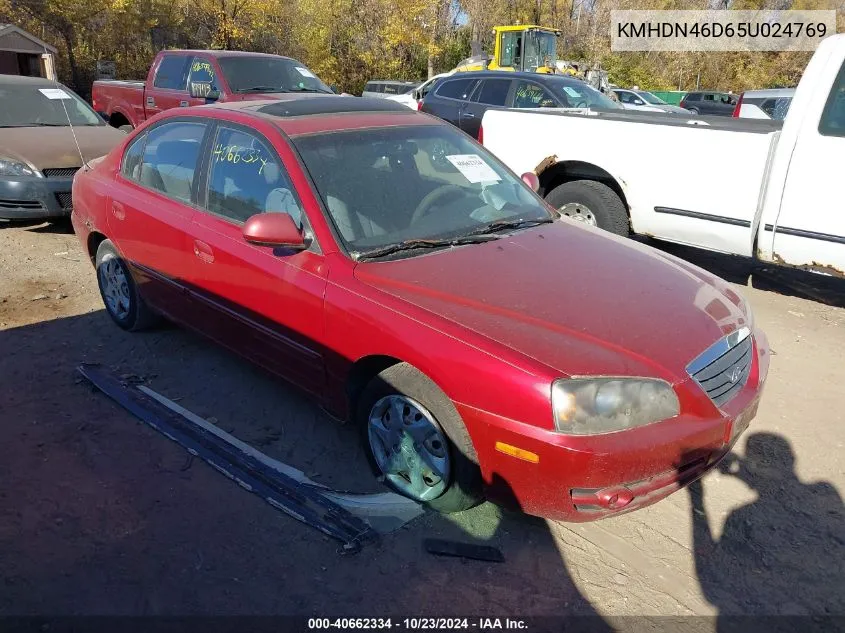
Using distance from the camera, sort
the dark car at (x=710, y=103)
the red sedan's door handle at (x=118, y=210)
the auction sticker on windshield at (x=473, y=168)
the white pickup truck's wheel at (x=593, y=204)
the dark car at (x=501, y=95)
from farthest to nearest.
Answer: the dark car at (x=710, y=103), the dark car at (x=501, y=95), the white pickup truck's wheel at (x=593, y=204), the red sedan's door handle at (x=118, y=210), the auction sticker on windshield at (x=473, y=168)

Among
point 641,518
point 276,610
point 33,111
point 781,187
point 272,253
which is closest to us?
point 276,610

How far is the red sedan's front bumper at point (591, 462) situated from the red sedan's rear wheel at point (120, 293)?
2927 mm

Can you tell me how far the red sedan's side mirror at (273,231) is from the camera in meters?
2.97

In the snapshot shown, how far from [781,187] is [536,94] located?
545 centimetres

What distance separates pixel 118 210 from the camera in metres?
4.33

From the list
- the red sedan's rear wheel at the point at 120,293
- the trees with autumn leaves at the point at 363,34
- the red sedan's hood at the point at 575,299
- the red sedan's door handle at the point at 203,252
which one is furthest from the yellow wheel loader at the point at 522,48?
the red sedan's hood at the point at 575,299

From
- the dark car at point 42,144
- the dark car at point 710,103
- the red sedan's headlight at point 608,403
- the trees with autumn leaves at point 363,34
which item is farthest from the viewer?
the dark car at point 710,103

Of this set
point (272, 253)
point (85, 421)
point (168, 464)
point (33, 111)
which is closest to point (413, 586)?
point (168, 464)

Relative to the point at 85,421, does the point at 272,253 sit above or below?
above

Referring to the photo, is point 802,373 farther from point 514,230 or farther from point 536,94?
point 536,94

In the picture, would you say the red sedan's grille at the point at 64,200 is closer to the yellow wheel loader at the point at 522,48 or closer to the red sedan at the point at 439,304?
the red sedan at the point at 439,304

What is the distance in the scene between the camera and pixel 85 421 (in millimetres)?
3627

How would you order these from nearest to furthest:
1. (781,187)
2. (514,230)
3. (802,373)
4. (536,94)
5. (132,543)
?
(132,543) → (514,230) → (802,373) → (781,187) → (536,94)

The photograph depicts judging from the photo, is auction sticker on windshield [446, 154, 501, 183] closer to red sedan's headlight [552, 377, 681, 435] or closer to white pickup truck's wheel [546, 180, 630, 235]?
red sedan's headlight [552, 377, 681, 435]
